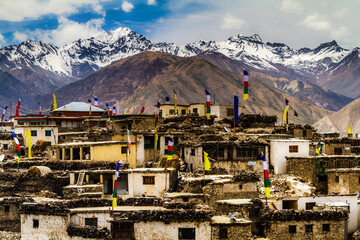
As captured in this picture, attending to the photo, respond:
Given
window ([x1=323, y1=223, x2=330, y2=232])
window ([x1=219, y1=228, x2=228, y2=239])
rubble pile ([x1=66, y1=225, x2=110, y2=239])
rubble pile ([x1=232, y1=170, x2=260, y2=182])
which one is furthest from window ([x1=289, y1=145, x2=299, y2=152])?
rubble pile ([x1=66, y1=225, x2=110, y2=239])

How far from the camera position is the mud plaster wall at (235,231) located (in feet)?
89.9

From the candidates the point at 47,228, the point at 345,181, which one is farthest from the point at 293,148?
the point at 47,228

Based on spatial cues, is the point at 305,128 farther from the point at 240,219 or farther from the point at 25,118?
the point at 25,118

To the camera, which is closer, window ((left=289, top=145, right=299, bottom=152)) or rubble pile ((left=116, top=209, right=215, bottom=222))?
rubble pile ((left=116, top=209, right=215, bottom=222))

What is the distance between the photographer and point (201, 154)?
38.8 m

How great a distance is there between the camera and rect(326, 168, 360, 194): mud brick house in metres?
36.1

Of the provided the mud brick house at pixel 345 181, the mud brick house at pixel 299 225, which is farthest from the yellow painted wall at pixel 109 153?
the mud brick house at pixel 345 181

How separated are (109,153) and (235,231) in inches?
572

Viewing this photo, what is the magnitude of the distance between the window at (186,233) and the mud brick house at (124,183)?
236 inches

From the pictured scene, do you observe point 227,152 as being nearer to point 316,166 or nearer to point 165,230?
point 316,166

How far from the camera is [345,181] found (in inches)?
1425

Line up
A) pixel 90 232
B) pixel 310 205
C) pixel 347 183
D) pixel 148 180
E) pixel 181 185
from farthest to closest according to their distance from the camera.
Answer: pixel 347 183, pixel 181 185, pixel 148 180, pixel 310 205, pixel 90 232

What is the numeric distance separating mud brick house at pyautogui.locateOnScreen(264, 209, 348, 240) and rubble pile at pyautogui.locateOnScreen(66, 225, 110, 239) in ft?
29.4

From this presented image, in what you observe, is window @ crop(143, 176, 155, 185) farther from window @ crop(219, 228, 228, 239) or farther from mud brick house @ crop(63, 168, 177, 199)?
window @ crop(219, 228, 228, 239)
